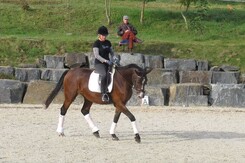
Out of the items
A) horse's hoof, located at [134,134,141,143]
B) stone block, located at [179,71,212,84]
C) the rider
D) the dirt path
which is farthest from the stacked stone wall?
horse's hoof, located at [134,134,141,143]

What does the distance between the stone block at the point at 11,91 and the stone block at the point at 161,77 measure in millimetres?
4654

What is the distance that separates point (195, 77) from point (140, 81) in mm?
9826

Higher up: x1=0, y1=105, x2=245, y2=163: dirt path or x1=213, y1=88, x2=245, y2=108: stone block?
x1=0, y1=105, x2=245, y2=163: dirt path

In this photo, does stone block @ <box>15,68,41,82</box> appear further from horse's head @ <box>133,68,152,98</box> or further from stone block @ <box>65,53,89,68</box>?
horse's head @ <box>133,68,152,98</box>

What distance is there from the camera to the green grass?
2680 cm

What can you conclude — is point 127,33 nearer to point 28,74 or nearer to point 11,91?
point 28,74

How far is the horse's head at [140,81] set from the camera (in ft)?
45.2

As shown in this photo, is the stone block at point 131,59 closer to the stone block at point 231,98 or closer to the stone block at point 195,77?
the stone block at point 195,77

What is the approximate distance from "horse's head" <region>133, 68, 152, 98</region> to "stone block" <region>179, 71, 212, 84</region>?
31.1 ft

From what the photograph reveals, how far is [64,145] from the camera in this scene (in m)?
13.4

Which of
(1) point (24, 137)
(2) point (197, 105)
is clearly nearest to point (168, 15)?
(2) point (197, 105)

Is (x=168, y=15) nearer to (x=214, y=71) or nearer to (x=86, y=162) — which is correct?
(x=214, y=71)

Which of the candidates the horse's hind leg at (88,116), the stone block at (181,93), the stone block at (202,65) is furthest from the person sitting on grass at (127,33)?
the horse's hind leg at (88,116)

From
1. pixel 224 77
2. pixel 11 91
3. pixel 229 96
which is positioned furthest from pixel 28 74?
pixel 229 96
